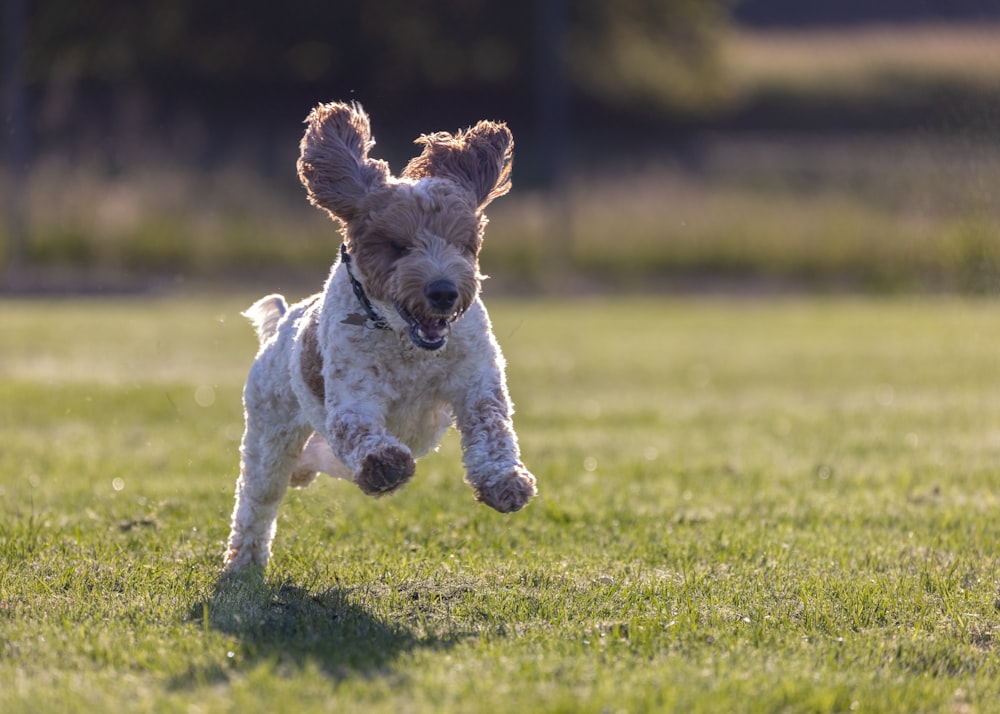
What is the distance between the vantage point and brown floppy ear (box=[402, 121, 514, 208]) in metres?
5.84

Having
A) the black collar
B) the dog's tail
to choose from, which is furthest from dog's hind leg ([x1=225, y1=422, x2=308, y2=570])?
the black collar

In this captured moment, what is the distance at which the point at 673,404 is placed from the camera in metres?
12.9

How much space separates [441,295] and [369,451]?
62 cm

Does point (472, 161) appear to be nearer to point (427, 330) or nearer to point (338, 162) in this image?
point (338, 162)

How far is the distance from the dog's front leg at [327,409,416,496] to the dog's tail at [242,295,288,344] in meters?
1.40

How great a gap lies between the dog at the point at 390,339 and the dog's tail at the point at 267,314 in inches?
17.5

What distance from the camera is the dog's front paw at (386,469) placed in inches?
192

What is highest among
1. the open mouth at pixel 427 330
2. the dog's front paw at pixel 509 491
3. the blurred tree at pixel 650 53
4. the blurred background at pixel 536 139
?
the blurred tree at pixel 650 53

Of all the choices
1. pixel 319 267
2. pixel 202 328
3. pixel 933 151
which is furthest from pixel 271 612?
pixel 933 151

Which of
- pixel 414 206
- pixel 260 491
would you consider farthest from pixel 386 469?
pixel 260 491

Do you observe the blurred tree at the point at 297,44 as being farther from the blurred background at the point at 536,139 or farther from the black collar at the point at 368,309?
the black collar at the point at 368,309

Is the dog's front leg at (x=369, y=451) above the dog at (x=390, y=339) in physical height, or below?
below

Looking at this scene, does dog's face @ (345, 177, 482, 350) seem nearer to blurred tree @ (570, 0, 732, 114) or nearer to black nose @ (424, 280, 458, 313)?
black nose @ (424, 280, 458, 313)

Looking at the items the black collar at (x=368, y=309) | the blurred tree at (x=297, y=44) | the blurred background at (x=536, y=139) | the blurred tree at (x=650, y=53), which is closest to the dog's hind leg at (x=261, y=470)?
the black collar at (x=368, y=309)
